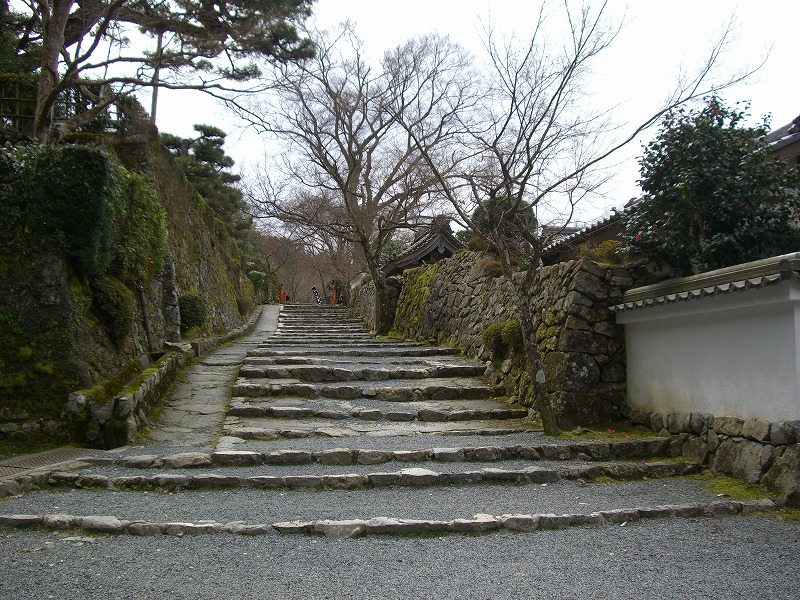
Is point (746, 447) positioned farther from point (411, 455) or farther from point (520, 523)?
point (411, 455)

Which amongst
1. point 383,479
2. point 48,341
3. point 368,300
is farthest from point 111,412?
point 368,300

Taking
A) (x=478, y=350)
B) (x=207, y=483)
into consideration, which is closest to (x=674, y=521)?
(x=207, y=483)

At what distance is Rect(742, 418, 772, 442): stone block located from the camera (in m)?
5.04

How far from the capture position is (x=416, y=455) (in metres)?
6.11

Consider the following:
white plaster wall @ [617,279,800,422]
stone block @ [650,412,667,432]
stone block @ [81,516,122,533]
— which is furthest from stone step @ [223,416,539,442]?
stone block @ [81,516,122,533]

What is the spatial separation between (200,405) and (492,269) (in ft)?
19.0

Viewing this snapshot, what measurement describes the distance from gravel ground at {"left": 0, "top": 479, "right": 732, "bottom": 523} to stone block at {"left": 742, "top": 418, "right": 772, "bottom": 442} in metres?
0.66

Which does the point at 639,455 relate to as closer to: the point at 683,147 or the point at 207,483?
the point at 683,147

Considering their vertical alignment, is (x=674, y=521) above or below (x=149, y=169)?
below

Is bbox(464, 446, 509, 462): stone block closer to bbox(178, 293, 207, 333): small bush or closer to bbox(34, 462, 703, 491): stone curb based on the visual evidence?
bbox(34, 462, 703, 491): stone curb

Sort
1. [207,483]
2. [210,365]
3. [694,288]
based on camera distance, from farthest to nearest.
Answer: [210,365] → [694,288] → [207,483]

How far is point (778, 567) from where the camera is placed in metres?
3.64

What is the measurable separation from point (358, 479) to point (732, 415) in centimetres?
364

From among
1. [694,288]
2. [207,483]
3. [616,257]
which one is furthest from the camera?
[616,257]
